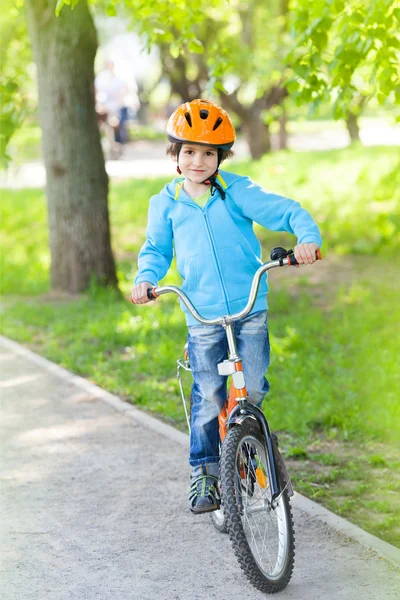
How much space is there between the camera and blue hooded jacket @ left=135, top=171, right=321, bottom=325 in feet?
Answer: 13.2

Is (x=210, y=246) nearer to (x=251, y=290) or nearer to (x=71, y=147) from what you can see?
(x=251, y=290)

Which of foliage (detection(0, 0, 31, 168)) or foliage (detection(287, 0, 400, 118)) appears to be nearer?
foliage (detection(287, 0, 400, 118))

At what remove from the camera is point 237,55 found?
55.2 feet

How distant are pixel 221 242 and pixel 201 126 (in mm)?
479

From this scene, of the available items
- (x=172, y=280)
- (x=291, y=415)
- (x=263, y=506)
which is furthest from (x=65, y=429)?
(x=172, y=280)

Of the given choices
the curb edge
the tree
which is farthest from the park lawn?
the tree

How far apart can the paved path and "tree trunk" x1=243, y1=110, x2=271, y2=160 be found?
593 inches

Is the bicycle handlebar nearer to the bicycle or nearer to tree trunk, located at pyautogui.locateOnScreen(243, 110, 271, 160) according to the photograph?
the bicycle

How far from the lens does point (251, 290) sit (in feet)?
12.5

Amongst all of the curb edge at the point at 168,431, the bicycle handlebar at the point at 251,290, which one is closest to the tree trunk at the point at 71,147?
the curb edge at the point at 168,431

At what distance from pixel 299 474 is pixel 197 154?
205 centimetres

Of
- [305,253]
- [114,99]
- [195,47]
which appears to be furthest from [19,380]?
[114,99]

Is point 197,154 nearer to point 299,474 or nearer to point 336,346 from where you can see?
point 299,474

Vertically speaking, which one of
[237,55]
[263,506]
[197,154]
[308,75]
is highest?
[237,55]
